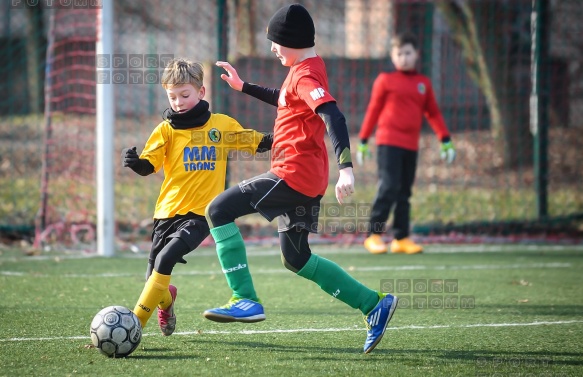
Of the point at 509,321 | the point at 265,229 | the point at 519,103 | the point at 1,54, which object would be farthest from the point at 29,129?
the point at 509,321

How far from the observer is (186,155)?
4.91 metres

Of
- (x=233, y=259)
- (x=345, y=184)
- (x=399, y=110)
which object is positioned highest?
(x=399, y=110)

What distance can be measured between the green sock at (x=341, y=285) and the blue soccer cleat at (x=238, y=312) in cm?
35

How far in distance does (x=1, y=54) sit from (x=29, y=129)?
411 cm

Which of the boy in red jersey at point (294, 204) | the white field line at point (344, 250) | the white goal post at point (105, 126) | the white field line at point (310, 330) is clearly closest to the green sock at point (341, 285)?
the boy in red jersey at point (294, 204)

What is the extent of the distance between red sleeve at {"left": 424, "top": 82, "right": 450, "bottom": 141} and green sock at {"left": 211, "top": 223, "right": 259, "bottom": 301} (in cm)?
473

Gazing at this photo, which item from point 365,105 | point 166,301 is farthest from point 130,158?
point 365,105

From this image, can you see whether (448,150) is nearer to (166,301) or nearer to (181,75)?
(181,75)

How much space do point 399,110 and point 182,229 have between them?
14.8 ft

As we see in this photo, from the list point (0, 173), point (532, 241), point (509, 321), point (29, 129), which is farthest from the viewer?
point (29, 129)

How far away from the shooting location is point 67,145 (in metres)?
10.8

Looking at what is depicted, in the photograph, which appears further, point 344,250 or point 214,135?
point 344,250

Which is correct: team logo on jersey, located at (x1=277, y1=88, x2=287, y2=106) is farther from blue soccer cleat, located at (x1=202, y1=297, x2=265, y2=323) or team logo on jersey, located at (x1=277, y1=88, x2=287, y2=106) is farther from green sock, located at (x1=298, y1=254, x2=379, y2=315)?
blue soccer cleat, located at (x1=202, y1=297, x2=265, y2=323)

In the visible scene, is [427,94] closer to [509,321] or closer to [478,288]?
[478,288]
